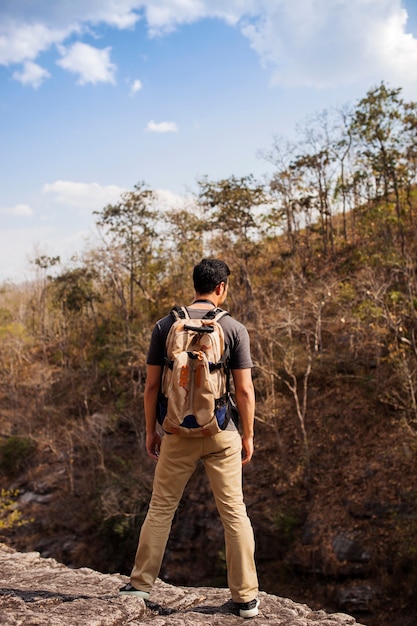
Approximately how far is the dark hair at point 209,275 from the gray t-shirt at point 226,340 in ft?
0.46

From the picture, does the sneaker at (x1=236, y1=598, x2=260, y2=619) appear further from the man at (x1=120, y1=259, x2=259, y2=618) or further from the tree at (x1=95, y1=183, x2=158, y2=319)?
the tree at (x1=95, y1=183, x2=158, y2=319)

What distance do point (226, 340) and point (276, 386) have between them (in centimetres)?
1602

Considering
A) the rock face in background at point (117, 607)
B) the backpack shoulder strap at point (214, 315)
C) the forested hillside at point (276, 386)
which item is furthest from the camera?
the forested hillside at point (276, 386)

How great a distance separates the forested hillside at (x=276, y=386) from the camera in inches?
570

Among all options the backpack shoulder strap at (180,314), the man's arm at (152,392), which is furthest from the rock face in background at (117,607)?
the backpack shoulder strap at (180,314)

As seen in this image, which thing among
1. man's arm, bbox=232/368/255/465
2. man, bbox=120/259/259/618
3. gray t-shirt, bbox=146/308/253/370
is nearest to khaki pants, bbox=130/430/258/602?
man, bbox=120/259/259/618

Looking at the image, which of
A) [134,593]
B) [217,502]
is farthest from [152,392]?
[134,593]

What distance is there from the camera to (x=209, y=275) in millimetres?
3219

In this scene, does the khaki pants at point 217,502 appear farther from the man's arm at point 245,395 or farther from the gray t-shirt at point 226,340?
the gray t-shirt at point 226,340

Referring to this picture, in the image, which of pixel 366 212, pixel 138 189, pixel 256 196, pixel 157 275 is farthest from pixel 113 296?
pixel 366 212

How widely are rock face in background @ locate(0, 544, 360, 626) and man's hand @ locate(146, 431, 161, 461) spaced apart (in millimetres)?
786

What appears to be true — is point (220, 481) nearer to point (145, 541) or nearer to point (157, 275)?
point (145, 541)

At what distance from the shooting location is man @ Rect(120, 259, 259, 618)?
3.09m

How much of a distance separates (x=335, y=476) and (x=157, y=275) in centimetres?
1336
